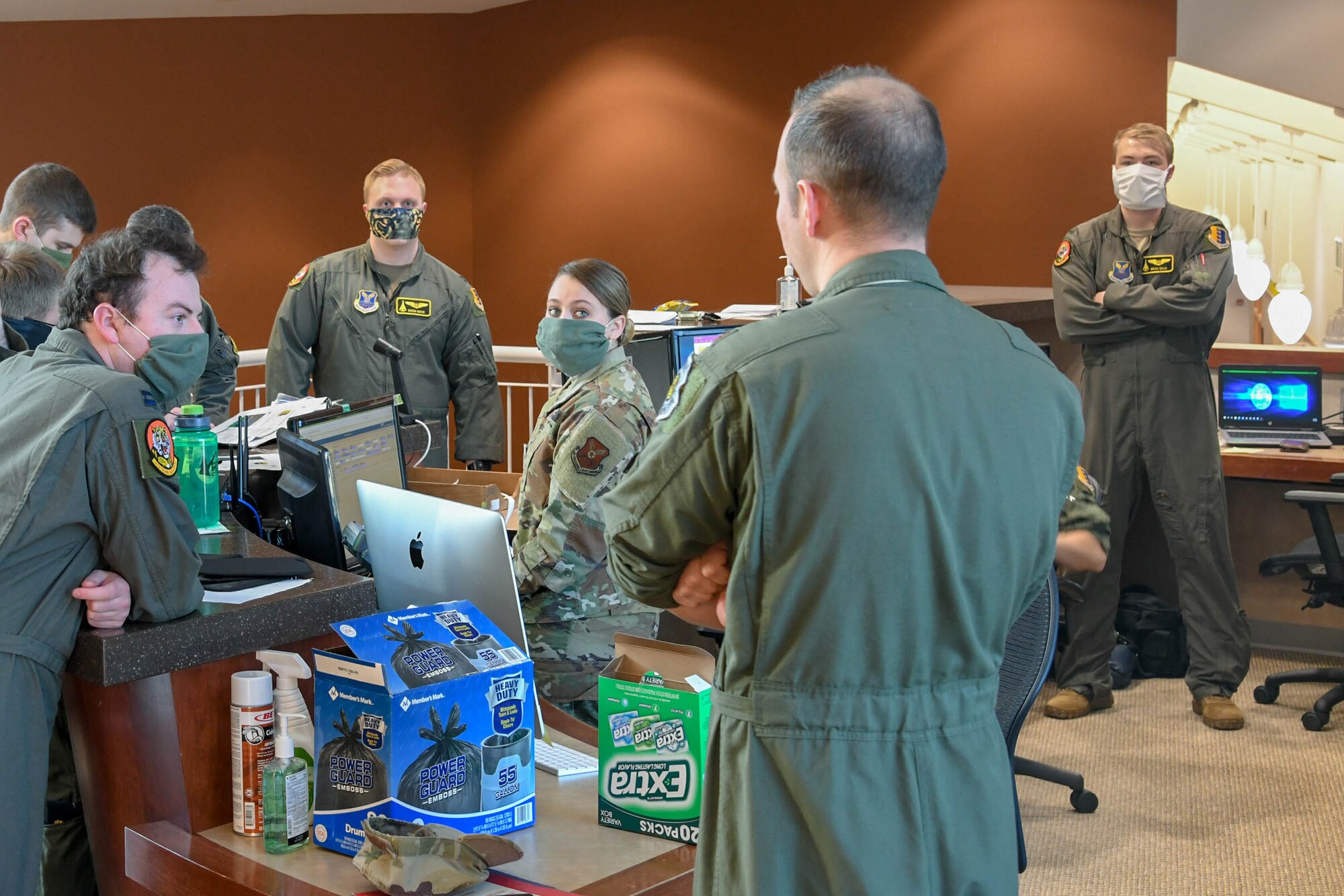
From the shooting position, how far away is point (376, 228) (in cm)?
433

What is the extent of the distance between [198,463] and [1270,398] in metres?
3.92

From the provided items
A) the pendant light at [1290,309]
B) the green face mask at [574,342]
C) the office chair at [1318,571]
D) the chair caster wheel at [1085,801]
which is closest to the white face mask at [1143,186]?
the office chair at [1318,571]

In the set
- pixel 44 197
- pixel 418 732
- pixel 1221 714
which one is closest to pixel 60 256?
pixel 44 197

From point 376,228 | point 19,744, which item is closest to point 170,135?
point 376,228

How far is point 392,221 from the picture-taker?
4.31m

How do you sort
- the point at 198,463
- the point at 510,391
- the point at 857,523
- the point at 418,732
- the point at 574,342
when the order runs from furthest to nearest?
the point at 510,391, the point at 574,342, the point at 198,463, the point at 418,732, the point at 857,523

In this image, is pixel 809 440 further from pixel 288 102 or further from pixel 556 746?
pixel 288 102

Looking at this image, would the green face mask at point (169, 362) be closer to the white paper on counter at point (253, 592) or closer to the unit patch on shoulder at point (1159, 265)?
the white paper on counter at point (253, 592)

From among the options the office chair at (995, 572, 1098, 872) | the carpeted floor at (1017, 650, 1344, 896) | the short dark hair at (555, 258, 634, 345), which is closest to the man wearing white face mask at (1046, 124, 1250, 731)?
the carpeted floor at (1017, 650, 1344, 896)

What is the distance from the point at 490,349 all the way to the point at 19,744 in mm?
3056

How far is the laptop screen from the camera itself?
4.66 metres

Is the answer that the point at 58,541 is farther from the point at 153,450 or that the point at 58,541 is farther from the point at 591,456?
the point at 591,456

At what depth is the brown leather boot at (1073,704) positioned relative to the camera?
4.23m

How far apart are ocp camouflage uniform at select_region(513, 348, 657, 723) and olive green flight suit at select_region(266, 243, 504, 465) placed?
6.59ft
